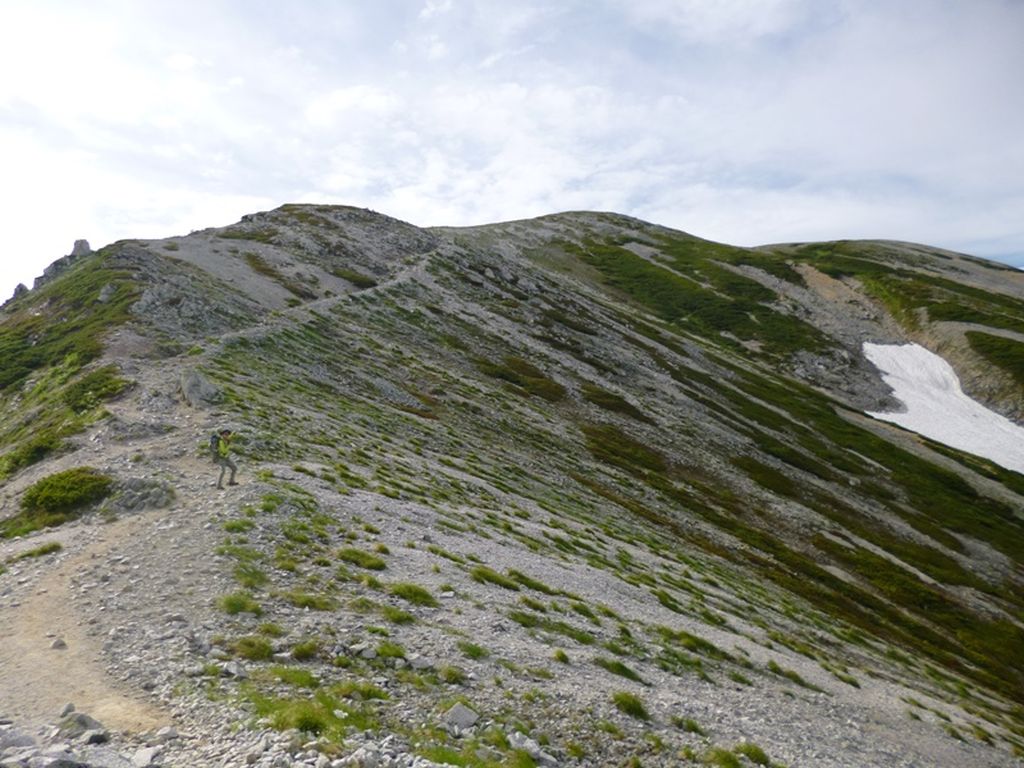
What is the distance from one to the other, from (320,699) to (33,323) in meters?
54.5

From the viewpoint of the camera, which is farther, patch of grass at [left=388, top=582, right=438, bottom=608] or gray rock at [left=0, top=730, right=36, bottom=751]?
patch of grass at [left=388, top=582, right=438, bottom=608]

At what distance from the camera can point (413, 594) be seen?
20281mm

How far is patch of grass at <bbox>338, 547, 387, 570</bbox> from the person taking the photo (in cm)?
2175

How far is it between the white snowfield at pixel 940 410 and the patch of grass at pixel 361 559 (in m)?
118

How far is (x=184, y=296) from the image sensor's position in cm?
5653

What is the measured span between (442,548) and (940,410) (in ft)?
418

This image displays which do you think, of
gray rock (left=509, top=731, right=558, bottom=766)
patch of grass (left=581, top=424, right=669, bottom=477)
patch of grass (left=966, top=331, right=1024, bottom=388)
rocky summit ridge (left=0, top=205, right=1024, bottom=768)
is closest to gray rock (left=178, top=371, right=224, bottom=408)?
rocky summit ridge (left=0, top=205, right=1024, bottom=768)

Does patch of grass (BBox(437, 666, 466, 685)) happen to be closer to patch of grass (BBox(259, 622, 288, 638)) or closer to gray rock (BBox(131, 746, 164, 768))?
patch of grass (BBox(259, 622, 288, 638))

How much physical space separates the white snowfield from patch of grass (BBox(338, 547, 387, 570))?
387ft

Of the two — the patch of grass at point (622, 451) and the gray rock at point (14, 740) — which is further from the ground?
the gray rock at point (14, 740)

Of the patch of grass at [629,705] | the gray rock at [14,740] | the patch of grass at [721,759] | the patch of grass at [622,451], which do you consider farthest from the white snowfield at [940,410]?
the gray rock at [14,740]

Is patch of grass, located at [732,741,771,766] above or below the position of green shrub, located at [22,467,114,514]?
below

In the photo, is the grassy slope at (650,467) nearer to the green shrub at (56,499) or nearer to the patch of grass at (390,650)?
the patch of grass at (390,650)

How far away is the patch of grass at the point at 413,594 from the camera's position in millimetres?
20109
